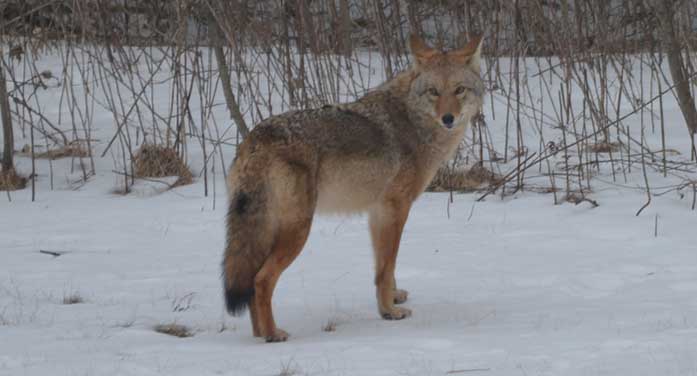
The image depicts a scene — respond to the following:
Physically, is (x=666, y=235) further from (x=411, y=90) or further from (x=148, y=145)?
(x=148, y=145)

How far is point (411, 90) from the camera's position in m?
5.79

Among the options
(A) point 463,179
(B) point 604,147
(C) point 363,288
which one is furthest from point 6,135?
(B) point 604,147

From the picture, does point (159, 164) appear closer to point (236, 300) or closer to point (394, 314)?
point (394, 314)

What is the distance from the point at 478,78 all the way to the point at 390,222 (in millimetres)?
Answer: 1014

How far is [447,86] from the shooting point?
5621 millimetres

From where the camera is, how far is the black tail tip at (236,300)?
481 cm

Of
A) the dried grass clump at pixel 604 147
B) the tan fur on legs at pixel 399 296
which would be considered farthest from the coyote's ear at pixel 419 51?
the dried grass clump at pixel 604 147

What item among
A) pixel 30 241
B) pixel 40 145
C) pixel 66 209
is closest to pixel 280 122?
pixel 30 241

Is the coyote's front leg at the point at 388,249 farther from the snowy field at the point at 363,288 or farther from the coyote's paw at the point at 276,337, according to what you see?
the coyote's paw at the point at 276,337

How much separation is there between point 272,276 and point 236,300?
24cm

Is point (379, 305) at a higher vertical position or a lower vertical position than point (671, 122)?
lower

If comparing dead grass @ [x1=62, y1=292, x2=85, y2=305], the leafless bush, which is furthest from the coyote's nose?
the leafless bush

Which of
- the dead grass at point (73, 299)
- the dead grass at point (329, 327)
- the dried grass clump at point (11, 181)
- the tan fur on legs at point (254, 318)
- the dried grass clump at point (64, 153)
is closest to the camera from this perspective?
the tan fur on legs at point (254, 318)

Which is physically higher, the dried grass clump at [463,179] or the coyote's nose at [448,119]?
the coyote's nose at [448,119]
